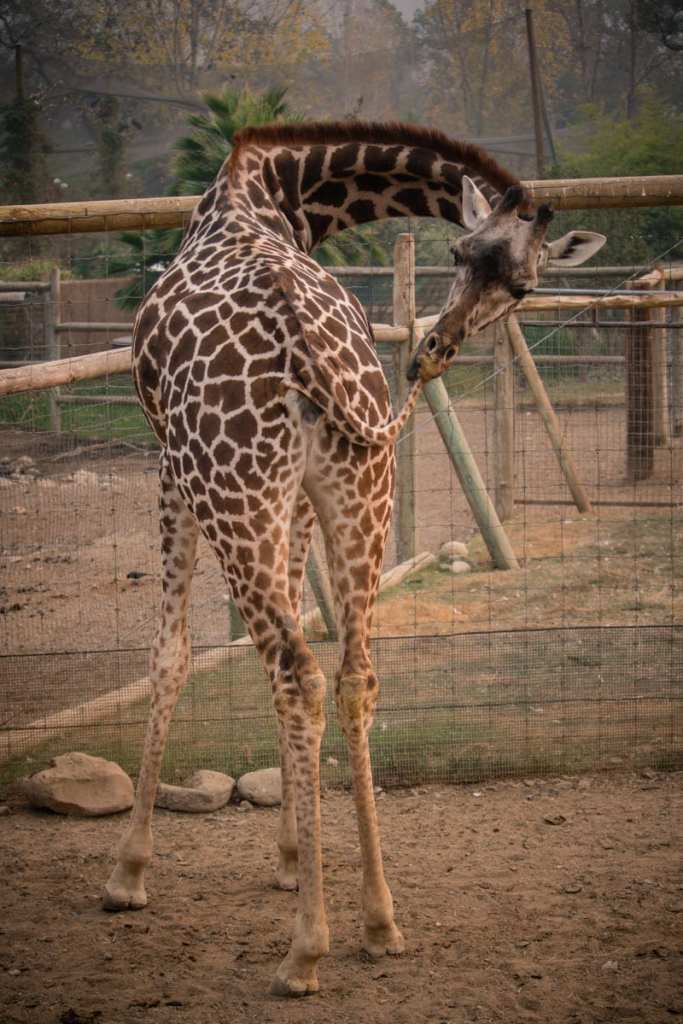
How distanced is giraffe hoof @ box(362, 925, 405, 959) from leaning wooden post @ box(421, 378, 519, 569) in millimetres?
3802

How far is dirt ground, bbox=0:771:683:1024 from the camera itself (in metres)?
3.11

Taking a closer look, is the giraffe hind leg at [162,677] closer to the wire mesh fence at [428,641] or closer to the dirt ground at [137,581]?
the wire mesh fence at [428,641]

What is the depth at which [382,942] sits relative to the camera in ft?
11.1

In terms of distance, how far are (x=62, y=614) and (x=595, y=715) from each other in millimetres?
3392

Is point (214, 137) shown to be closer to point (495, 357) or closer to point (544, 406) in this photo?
point (495, 357)

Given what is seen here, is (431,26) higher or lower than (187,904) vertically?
higher

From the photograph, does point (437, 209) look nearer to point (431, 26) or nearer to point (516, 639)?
point (516, 639)

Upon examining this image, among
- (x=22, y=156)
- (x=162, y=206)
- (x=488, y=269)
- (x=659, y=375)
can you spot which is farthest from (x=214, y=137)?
(x=22, y=156)

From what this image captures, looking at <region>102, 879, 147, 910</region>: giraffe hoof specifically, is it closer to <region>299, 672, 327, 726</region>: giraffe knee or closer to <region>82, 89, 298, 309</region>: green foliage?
<region>299, 672, 327, 726</region>: giraffe knee

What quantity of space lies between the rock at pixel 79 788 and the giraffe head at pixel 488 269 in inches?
82.0

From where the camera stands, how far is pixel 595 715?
4.98 m

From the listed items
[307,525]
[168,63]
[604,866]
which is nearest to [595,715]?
[604,866]

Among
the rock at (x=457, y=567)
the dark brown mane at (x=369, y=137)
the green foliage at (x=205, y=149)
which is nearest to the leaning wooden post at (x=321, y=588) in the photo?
the rock at (x=457, y=567)

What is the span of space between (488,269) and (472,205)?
243mm
